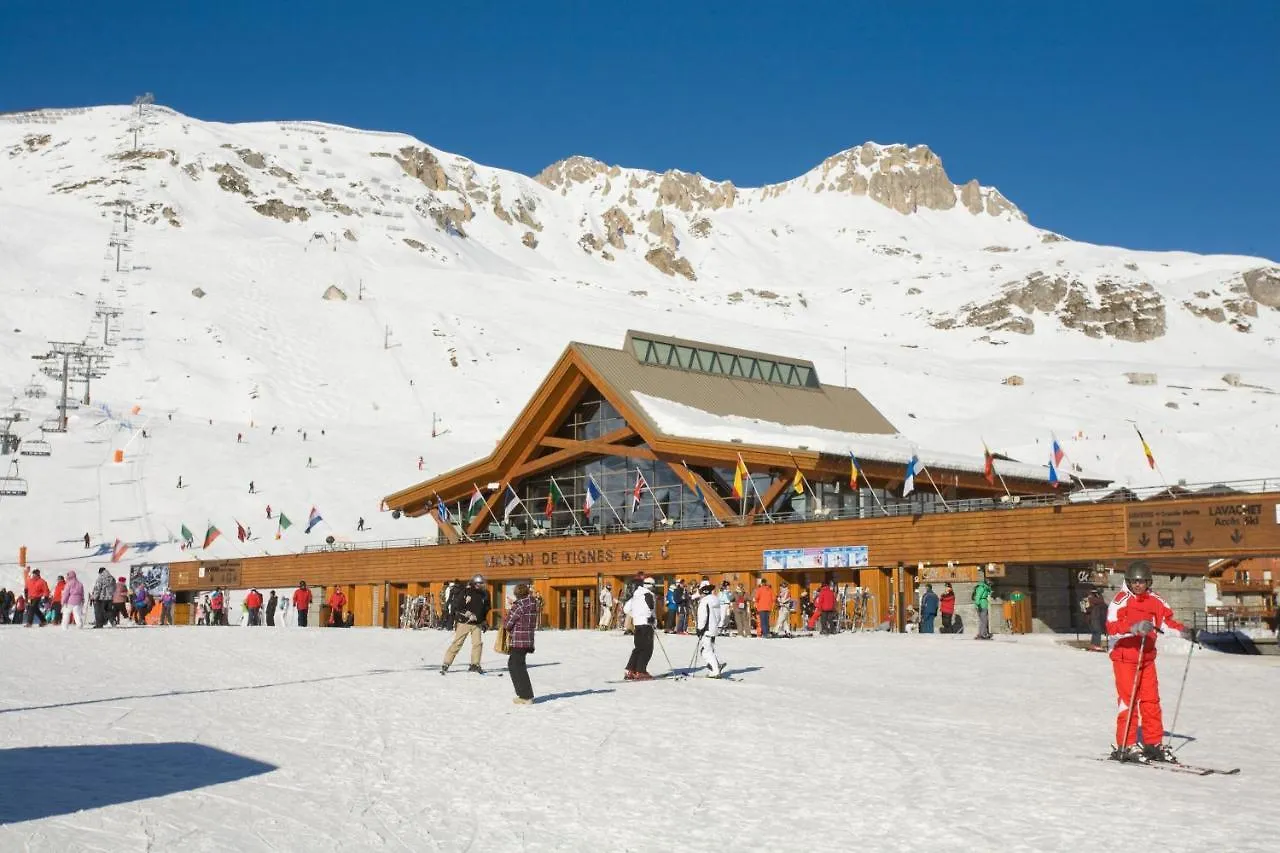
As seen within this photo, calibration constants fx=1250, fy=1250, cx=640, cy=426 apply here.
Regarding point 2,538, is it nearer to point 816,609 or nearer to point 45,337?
point 816,609

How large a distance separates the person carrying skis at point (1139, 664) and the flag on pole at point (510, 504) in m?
34.6

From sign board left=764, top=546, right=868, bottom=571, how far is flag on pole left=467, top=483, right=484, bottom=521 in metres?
15.0

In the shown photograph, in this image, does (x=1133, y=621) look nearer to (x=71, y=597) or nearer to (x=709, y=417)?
(x=71, y=597)

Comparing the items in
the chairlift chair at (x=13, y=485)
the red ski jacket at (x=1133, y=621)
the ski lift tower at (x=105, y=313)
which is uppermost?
the ski lift tower at (x=105, y=313)

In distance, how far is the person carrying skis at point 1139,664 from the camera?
10148mm

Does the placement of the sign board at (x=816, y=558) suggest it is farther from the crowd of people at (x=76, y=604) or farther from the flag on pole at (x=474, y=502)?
the crowd of people at (x=76, y=604)

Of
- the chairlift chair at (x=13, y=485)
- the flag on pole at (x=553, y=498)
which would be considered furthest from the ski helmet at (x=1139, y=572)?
the chairlift chair at (x=13, y=485)

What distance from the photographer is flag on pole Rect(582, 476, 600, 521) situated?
3910 centimetres

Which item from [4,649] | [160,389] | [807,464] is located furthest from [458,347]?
[4,649]

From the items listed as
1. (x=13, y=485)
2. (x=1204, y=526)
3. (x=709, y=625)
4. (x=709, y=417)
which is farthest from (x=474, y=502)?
(x=709, y=625)

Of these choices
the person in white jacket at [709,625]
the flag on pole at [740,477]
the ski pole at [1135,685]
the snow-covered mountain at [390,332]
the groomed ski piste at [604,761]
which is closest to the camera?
the groomed ski piste at [604,761]

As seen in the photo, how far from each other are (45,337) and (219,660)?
8515cm

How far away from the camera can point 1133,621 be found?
10250 mm

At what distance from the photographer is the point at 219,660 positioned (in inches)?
784
